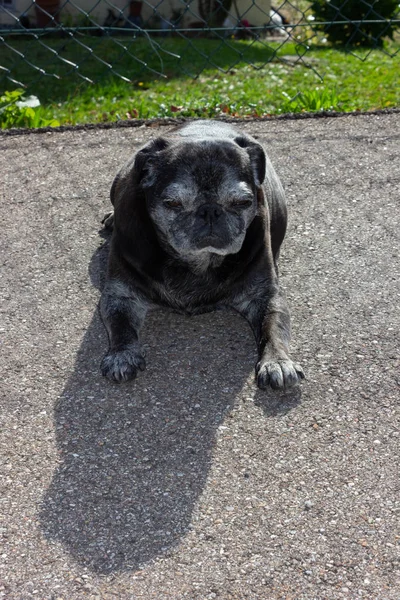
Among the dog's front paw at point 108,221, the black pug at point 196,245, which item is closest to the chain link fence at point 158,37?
the dog's front paw at point 108,221

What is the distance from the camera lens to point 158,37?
36.4 feet

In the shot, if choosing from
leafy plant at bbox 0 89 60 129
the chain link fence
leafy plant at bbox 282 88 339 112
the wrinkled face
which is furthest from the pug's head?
the chain link fence

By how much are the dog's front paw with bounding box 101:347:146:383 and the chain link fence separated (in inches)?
200

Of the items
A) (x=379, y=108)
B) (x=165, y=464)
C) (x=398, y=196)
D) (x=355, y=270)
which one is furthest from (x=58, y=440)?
(x=379, y=108)

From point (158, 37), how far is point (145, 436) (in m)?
8.64

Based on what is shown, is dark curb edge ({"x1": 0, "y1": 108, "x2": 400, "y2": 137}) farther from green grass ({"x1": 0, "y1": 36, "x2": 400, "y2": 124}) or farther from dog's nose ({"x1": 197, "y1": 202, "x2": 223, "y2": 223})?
dog's nose ({"x1": 197, "y1": 202, "x2": 223, "y2": 223})

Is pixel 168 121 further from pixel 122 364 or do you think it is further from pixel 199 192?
pixel 122 364

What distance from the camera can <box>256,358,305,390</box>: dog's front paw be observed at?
3.74m

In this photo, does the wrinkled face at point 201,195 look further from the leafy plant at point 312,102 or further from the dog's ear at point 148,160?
the leafy plant at point 312,102

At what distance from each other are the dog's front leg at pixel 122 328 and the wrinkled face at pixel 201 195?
1.57ft

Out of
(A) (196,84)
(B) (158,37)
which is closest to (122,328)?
(A) (196,84)

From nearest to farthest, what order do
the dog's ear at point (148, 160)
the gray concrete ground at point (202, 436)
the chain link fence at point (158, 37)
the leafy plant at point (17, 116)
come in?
1. the gray concrete ground at point (202, 436)
2. the dog's ear at point (148, 160)
3. the leafy plant at point (17, 116)
4. the chain link fence at point (158, 37)

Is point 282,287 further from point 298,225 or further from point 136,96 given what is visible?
point 136,96

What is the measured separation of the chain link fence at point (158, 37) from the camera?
29.7 feet
